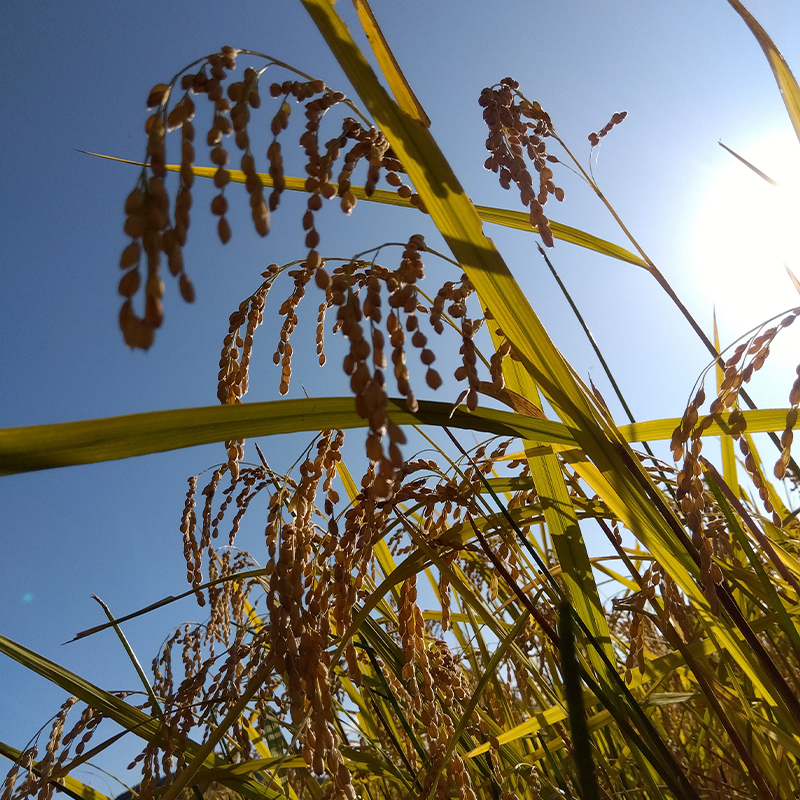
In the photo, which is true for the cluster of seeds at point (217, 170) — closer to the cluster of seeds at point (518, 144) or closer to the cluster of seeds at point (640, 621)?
the cluster of seeds at point (518, 144)

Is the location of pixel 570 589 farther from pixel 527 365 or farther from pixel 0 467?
pixel 0 467

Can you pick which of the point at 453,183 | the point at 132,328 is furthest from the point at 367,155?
the point at 132,328

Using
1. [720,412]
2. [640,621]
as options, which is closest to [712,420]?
[720,412]

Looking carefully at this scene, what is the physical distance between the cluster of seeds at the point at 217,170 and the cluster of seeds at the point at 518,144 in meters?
0.17

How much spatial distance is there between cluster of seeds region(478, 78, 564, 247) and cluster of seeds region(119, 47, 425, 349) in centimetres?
17

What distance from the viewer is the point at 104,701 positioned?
1.27 meters

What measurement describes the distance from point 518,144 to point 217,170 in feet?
1.89

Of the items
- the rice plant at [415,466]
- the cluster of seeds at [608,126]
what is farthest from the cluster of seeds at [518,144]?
the cluster of seeds at [608,126]

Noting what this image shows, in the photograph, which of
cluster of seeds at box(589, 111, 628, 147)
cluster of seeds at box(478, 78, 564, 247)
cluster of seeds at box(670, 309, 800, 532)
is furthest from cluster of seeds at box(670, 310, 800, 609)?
cluster of seeds at box(589, 111, 628, 147)

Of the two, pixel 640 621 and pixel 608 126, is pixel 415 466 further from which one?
pixel 608 126

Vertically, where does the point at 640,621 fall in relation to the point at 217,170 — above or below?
below

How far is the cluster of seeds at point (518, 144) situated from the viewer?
2.91 feet

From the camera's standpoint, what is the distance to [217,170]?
0.62 m

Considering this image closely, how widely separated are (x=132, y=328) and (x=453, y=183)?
0.46 m
